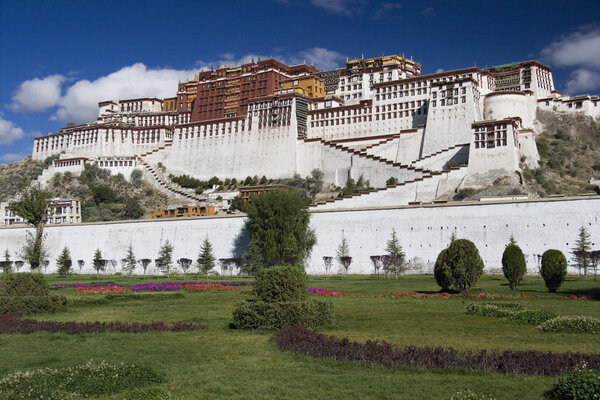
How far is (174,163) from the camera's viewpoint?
92.6m

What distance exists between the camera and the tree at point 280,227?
40888mm

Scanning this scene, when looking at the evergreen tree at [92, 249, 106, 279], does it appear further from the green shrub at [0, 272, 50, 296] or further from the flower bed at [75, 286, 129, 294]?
the green shrub at [0, 272, 50, 296]

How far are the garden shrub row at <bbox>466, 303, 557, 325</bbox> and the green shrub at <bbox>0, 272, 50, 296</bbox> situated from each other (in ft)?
44.2

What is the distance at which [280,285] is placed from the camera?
15188 mm

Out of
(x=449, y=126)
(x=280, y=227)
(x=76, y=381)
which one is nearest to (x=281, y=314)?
(x=76, y=381)

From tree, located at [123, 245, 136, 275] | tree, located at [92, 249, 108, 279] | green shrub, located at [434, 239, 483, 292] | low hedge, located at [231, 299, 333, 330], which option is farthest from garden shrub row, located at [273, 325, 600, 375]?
tree, located at [123, 245, 136, 275]

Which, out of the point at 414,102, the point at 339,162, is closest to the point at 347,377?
the point at 339,162

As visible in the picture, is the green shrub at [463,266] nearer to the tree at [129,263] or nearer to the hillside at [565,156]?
the tree at [129,263]

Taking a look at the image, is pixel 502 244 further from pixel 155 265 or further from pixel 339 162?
pixel 339 162

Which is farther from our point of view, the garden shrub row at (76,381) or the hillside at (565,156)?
the hillside at (565,156)

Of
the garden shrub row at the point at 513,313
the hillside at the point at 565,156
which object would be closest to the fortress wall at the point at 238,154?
the hillside at the point at 565,156

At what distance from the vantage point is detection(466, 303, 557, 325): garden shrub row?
1500 centimetres

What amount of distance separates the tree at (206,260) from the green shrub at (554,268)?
25.8 m

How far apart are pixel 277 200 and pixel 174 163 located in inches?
2073
